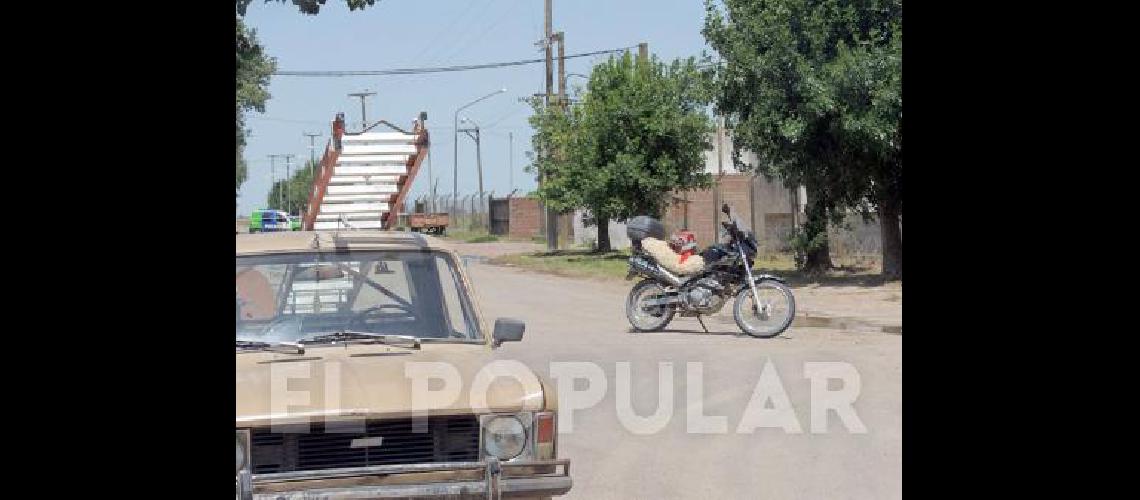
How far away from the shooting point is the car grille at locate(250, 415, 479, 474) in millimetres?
5625

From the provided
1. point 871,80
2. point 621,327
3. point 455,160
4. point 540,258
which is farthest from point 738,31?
point 455,160

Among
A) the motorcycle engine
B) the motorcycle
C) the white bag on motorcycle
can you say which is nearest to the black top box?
the motorcycle

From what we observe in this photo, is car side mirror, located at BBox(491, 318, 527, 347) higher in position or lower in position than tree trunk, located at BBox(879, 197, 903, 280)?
lower

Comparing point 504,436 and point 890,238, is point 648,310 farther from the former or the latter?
point 504,436

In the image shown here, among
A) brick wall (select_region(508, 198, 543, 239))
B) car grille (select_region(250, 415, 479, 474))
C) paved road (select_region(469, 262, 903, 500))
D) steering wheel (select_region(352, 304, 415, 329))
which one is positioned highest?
brick wall (select_region(508, 198, 543, 239))

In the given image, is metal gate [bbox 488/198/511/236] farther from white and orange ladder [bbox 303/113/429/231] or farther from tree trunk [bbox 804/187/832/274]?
white and orange ladder [bbox 303/113/429/231]

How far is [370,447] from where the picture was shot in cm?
566

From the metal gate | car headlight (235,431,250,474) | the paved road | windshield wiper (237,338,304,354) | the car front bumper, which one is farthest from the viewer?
the metal gate

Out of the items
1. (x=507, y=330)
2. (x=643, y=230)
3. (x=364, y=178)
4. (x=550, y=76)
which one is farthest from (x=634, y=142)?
(x=507, y=330)

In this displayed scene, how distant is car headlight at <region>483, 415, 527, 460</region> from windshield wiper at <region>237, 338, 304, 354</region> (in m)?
1.18
